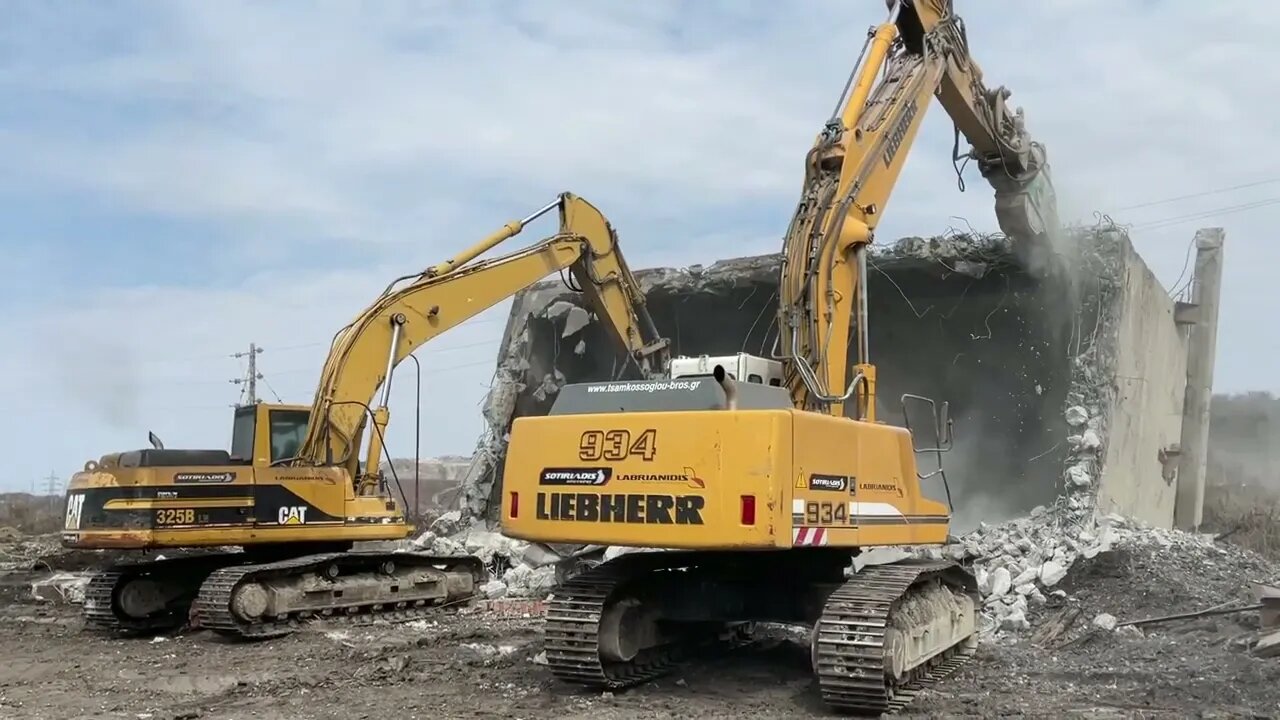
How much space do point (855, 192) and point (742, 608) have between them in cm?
315

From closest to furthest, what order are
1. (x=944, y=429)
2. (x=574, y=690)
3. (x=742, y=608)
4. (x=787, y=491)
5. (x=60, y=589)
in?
(x=787, y=491) → (x=574, y=690) → (x=742, y=608) → (x=944, y=429) → (x=60, y=589)

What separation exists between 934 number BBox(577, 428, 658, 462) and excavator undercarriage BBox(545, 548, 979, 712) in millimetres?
1110

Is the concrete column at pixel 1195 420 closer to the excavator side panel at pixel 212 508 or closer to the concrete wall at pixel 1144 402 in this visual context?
the concrete wall at pixel 1144 402

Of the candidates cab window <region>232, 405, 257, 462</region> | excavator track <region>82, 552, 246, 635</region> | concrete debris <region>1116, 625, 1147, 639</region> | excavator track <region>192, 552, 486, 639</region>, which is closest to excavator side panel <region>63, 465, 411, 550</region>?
excavator track <region>192, 552, 486, 639</region>

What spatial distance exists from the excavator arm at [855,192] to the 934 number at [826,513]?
92 cm

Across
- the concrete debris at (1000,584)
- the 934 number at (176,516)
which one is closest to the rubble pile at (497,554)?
the 934 number at (176,516)

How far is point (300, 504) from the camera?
1097cm

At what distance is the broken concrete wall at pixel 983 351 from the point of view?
45.2ft

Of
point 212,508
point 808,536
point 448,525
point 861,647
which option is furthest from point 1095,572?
point 448,525

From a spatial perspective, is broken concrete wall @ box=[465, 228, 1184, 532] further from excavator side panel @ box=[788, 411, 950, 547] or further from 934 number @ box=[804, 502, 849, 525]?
934 number @ box=[804, 502, 849, 525]

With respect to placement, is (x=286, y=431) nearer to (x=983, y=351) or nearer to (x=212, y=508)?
(x=212, y=508)

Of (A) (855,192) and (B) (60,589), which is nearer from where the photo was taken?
(A) (855,192)

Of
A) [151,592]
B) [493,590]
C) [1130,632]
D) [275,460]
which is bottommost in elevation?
[493,590]

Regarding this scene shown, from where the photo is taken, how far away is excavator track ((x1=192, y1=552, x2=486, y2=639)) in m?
10.4
